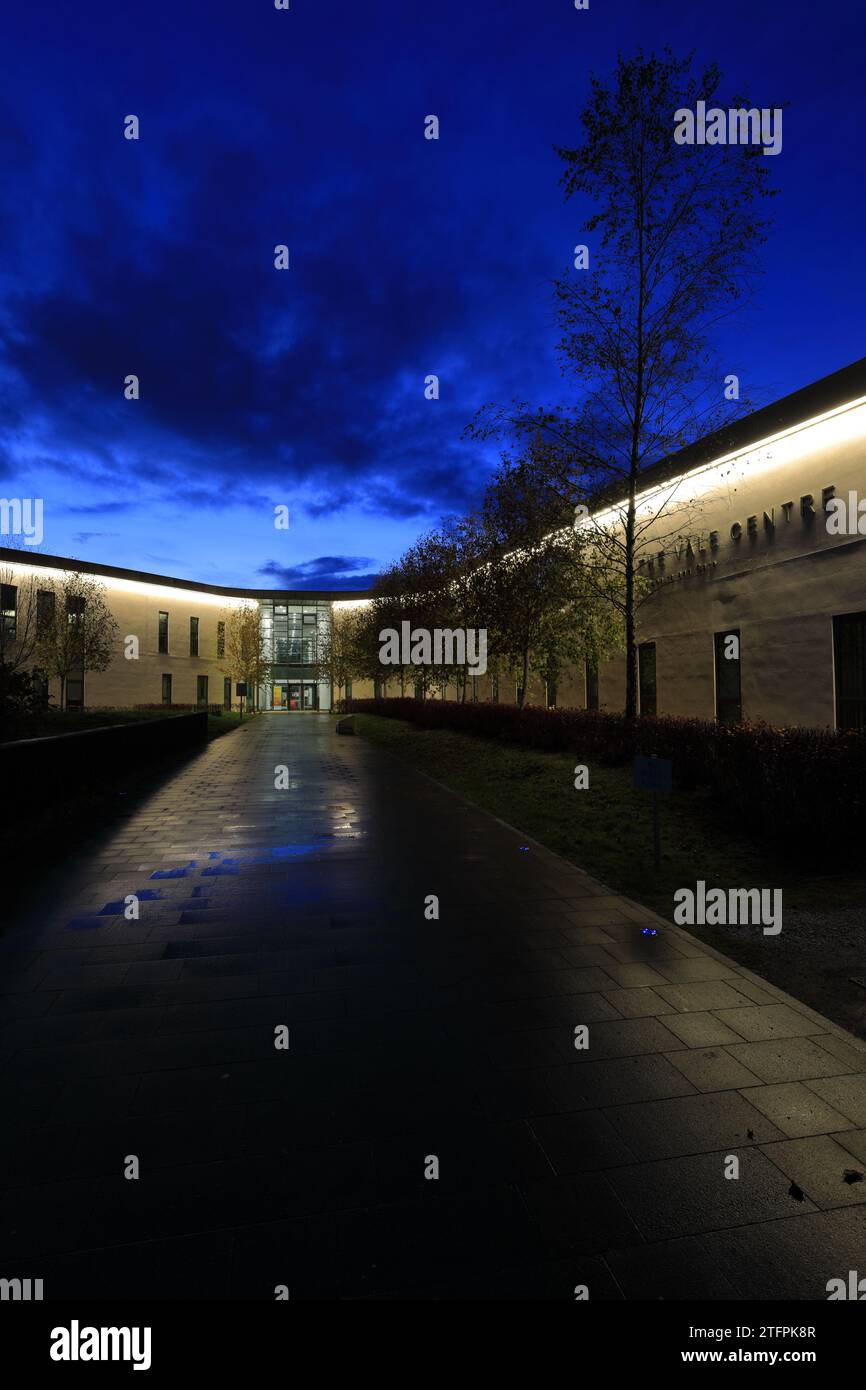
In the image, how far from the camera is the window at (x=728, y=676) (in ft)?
50.9

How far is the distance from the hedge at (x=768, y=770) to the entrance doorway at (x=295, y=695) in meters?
59.4

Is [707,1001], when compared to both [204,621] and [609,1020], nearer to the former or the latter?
[609,1020]

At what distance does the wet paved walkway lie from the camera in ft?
6.84

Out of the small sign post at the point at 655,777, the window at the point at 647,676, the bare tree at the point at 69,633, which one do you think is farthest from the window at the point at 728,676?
the bare tree at the point at 69,633

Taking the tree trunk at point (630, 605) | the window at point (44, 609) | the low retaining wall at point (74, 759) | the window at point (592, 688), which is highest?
the window at point (44, 609)

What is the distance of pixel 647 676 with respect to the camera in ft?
62.7

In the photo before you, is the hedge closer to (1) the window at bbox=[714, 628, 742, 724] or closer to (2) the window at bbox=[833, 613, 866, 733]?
(2) the window at bbox=[833, 613, 866, 733]

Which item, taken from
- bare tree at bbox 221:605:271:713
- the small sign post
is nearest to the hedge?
the small sign post

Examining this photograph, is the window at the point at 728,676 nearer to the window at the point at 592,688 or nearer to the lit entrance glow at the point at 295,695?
the window at the point at 592,688

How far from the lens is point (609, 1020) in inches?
144

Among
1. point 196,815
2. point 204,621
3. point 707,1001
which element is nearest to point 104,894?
point 196,815
